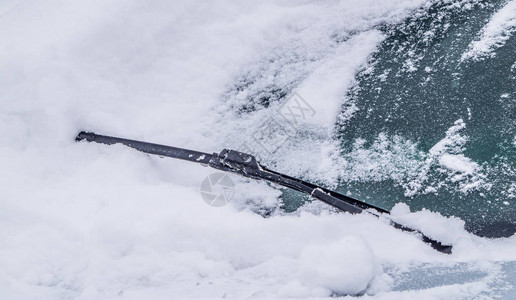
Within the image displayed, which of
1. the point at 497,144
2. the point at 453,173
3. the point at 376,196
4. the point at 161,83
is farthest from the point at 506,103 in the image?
the point at 161,83

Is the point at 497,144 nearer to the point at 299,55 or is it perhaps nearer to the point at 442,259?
the point at 442,259

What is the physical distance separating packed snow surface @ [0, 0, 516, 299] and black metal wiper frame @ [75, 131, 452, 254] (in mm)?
36

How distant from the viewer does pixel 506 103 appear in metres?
1.49

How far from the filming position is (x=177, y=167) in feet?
5.94

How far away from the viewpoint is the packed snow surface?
50.0 inches

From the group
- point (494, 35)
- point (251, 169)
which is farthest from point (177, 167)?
point (494, 35)

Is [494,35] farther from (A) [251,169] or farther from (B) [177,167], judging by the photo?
(B) [177,167]

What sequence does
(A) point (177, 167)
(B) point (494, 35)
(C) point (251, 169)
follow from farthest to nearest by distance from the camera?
(A) point (177, 167), (B) point (494, 35), (C) point (251, 169)

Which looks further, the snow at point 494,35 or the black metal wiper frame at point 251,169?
the snow at point 494,35

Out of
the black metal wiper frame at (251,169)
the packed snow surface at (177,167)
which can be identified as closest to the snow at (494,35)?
the packed snow surface at (177,167)

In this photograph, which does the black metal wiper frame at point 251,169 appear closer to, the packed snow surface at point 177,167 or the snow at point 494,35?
the packed snow surface at point 177,167

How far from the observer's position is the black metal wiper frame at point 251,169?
1.39 meters

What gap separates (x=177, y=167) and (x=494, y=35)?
1.47 meters

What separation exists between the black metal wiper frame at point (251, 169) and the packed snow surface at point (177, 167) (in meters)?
0.04
